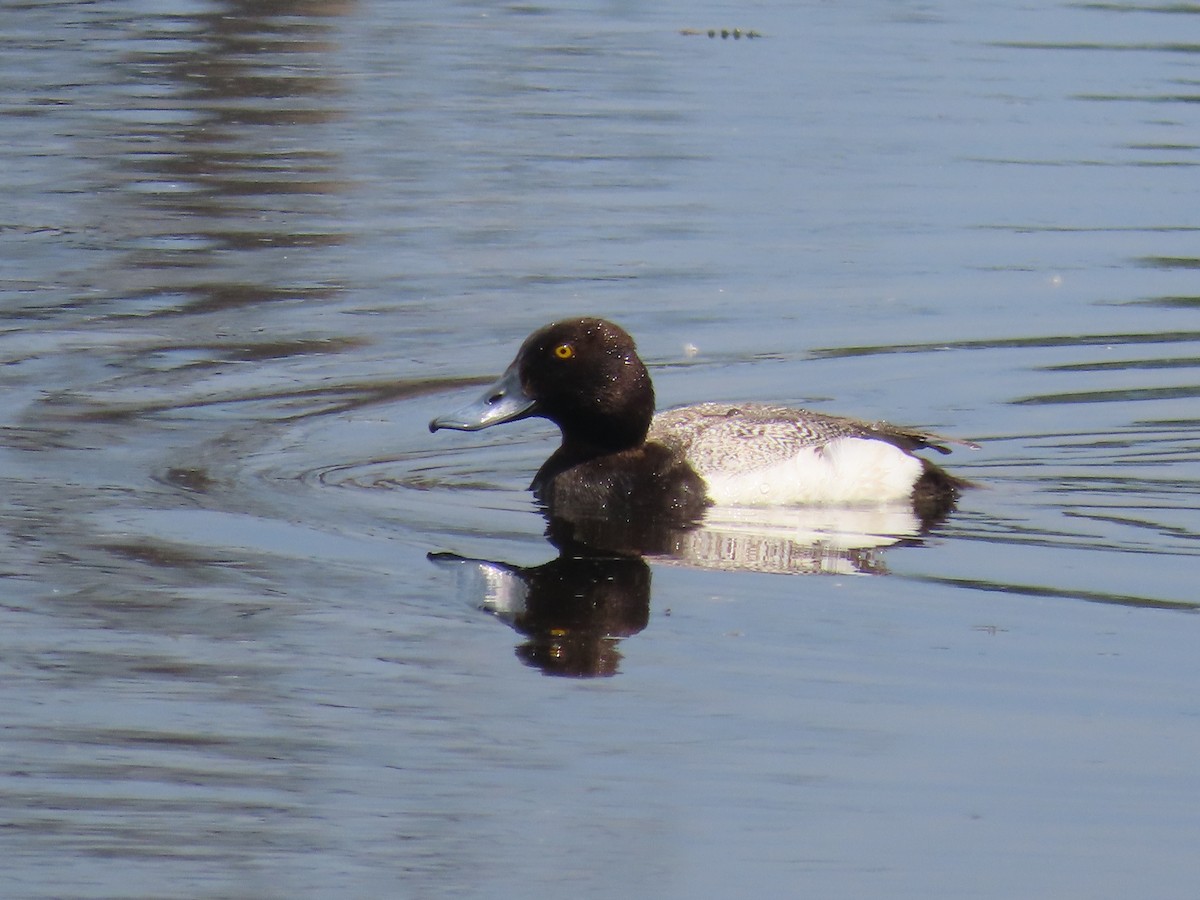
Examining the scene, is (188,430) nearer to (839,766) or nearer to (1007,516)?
(1007,516)

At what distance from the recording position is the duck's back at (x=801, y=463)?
30.9ft

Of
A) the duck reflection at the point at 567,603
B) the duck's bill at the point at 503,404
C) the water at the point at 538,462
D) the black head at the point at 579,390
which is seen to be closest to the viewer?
the water at the point at 538,462

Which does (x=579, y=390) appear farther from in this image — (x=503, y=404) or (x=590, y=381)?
(x=503, y=404)

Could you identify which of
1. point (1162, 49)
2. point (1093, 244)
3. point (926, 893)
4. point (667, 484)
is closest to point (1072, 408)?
point (667, 484)

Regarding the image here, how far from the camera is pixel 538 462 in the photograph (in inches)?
402

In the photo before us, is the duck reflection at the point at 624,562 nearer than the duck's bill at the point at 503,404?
Yes

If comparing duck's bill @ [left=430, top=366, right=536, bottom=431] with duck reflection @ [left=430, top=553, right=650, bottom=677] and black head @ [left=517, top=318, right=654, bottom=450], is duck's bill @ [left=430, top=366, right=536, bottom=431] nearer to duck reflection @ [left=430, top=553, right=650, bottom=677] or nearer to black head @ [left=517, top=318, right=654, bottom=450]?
black head @ [left=517, top=318, right=654, bottom=450]

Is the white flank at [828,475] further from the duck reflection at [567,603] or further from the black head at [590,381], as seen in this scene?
the duck reflection at [567,603]

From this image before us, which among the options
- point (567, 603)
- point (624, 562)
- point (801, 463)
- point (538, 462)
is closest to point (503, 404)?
point (538, 462)

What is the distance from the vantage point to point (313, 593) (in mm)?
7840

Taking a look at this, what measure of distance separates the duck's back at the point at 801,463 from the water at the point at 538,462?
415 millimetres

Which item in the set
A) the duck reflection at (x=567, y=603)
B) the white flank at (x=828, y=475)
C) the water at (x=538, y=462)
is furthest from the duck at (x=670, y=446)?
the duck reflection at (x=567, y=603)

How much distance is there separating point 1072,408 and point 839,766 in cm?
467

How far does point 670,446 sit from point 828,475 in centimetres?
63
